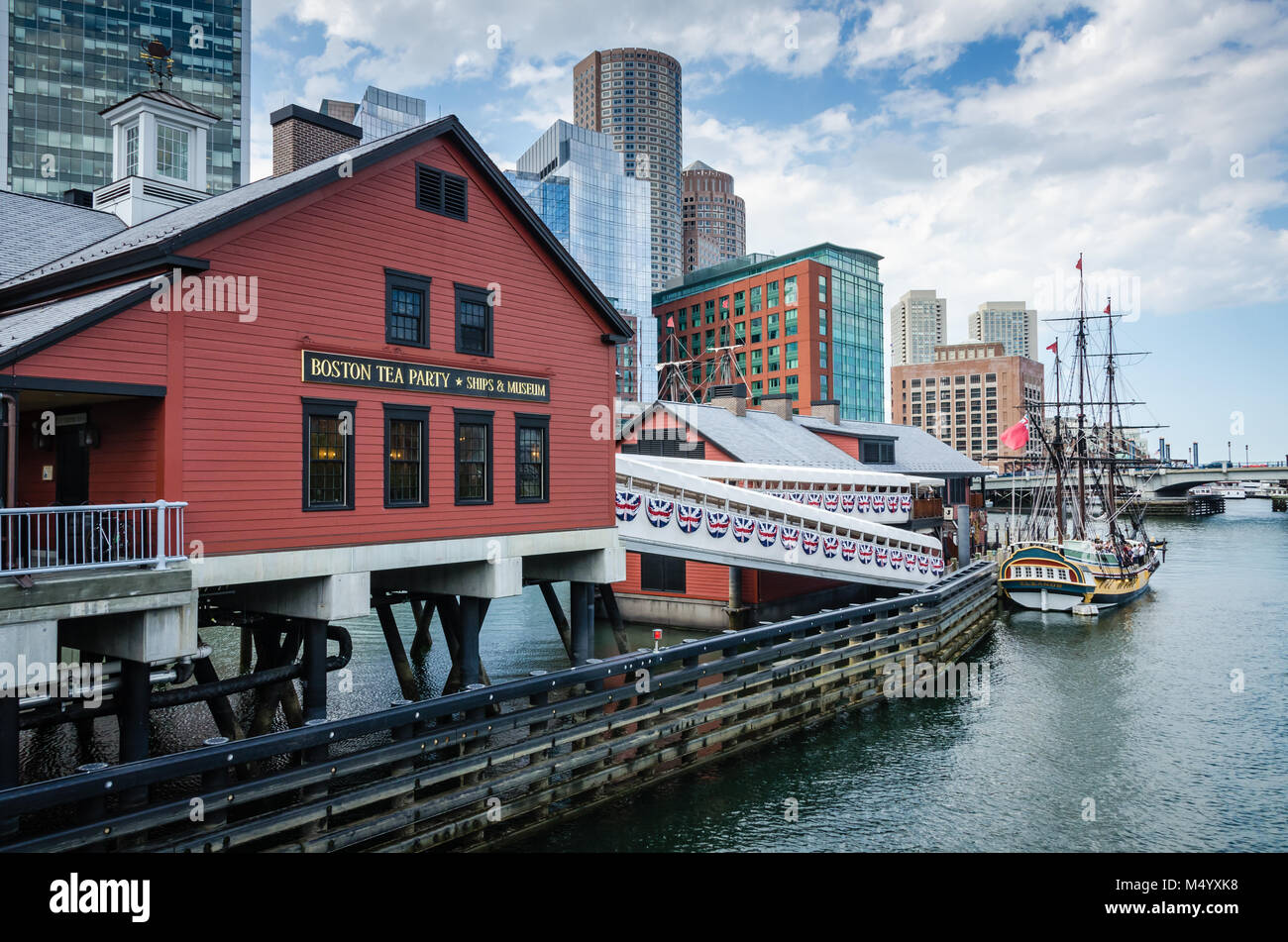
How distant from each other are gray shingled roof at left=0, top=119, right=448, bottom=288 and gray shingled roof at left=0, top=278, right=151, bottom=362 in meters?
0.83

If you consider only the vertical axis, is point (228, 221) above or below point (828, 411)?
above

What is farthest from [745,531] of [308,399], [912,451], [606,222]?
[606,222]

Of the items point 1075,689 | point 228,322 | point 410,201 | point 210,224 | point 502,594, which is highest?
point 410,201

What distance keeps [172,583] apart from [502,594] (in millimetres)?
6911

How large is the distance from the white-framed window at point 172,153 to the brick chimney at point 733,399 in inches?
1057

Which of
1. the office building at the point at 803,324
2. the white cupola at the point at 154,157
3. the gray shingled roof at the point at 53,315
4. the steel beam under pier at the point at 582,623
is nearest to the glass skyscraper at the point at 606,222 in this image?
the office building at the point at 803,324

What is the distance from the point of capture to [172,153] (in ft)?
78.2

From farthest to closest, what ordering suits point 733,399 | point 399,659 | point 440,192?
point 733,399 < point 399,659 < point 440,192

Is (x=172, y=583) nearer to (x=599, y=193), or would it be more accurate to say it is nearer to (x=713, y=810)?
(x=713, y=810)

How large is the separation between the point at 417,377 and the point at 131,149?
1383 centimetres
